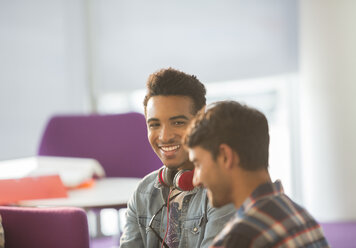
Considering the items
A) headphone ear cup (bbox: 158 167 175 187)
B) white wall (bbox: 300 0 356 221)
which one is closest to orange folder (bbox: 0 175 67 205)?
headphone ear cup (bbox: 158 167 175 187)

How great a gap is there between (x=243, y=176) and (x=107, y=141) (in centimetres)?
209

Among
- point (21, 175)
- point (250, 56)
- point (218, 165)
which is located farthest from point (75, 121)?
point (218, 165)

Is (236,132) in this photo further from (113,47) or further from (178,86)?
(113,47)

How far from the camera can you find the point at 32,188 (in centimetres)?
238

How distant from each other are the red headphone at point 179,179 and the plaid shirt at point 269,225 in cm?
45

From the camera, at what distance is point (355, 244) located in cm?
327

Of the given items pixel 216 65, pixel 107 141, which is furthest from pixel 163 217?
pixel 216 65

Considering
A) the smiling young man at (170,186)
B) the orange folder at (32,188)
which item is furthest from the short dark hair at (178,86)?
the orange folder at (32,188)

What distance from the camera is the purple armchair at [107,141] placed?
3117 millimetres

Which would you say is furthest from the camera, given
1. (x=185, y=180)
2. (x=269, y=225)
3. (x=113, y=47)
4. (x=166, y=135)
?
(x=113, y=47)

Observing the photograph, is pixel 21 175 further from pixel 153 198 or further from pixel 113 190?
pixel 153 198

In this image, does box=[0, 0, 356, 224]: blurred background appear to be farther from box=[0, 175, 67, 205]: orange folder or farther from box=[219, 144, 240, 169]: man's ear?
box=[219, 144, 240, 169]: man's ear

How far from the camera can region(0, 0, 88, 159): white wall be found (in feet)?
11.9

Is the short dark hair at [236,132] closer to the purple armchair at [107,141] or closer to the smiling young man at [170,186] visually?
the smiling young man at [170,186]
